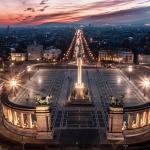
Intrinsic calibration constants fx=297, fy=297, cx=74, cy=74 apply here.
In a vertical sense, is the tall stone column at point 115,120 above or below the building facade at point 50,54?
above

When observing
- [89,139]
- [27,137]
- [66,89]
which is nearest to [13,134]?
[27,137]

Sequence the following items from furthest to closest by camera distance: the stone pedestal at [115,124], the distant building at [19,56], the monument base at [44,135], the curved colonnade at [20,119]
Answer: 1. the distant building at [19,56]
2. the curved colonnade at [20,119]
3. the monument base at [44,135]
4. the stone pedestal at [115,124]

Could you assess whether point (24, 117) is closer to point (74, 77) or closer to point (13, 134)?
point (13, 134)

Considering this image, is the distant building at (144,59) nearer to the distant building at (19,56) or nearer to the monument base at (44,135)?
the distant building at (19,56)

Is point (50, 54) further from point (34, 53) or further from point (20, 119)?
point (20, 119)

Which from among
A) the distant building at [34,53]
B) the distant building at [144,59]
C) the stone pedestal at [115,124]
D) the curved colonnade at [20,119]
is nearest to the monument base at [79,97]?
the curved colonnade at [20,119]

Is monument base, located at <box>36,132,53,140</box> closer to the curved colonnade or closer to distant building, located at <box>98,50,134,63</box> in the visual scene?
the curved colonnade
